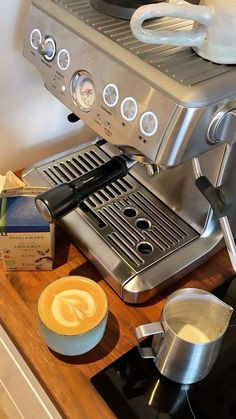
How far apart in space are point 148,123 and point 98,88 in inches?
3.5

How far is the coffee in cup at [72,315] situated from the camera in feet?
1.78

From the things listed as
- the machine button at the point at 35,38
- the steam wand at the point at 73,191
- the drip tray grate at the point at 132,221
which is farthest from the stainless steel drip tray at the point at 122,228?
the machine button at the point at 35,38

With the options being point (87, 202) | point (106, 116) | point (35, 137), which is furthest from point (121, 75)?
point (35, 137)

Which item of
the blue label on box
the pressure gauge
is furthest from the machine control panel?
the blue label on box

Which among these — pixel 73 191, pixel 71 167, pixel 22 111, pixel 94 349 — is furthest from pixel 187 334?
pixel 22 111

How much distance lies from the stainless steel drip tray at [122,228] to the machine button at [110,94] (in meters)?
0.21

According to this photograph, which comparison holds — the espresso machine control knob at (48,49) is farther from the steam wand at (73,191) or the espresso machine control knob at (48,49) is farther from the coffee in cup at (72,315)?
the coffee in cup at (72,315)

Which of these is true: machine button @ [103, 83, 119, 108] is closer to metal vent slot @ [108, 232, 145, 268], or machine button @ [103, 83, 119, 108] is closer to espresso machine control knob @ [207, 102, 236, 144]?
espresso machine control knob @ [207, 102, 236, 144]

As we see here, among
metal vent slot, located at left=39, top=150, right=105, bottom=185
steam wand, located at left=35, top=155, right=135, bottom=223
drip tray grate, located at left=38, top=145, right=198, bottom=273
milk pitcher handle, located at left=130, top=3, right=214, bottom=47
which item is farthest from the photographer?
metal vent slot, located at left=39, top=150, right=105, bottom=185

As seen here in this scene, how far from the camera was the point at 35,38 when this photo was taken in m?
0.61

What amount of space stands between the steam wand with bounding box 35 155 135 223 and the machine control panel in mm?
53

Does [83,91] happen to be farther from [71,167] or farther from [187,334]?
[187,334]

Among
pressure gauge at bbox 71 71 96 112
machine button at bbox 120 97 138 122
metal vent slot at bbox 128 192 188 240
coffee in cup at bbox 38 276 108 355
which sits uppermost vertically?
machine button at bbox 120 97 138 122

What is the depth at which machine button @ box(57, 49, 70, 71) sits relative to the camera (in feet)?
1.86
